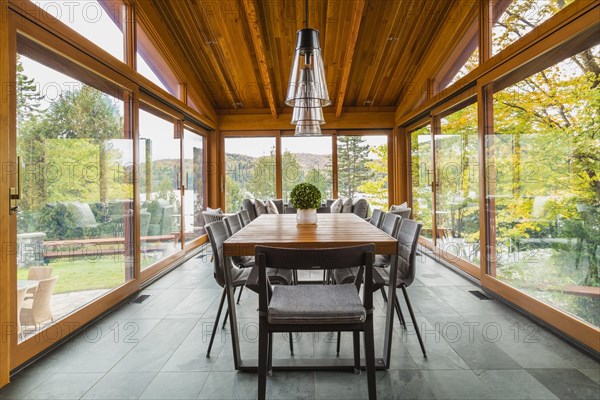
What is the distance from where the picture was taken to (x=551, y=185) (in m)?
2.70

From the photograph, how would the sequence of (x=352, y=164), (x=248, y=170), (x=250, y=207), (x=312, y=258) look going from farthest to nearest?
(x=248, y=170), (x=352, y=164), (x=250, y=207), (x=312, y=258)

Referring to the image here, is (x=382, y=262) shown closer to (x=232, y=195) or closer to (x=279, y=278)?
(x=279, y=278)

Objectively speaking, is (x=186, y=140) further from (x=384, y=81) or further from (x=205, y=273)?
(x=384, y=81)

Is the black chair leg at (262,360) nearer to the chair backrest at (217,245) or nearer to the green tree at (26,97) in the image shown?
the chair backrest at (217,245)

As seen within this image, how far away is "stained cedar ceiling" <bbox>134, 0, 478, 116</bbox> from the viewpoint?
14.0 feet

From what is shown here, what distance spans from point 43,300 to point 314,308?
79.2 inches

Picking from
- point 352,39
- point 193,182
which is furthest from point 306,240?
point 193,182

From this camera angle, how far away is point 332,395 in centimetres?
189

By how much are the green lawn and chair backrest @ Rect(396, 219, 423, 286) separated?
8.13 feet

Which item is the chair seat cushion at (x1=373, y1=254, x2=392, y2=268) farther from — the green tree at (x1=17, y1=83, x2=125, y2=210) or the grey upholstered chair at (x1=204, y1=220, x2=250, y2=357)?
the green tree at (x1=17, y1=83, x2=125, y2=210)

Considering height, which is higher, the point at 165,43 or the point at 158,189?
the point at 165,43

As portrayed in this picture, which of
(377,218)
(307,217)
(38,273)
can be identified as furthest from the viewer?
(377,218)

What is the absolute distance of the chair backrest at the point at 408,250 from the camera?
225cm

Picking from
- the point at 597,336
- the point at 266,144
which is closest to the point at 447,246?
the point at 597,336
